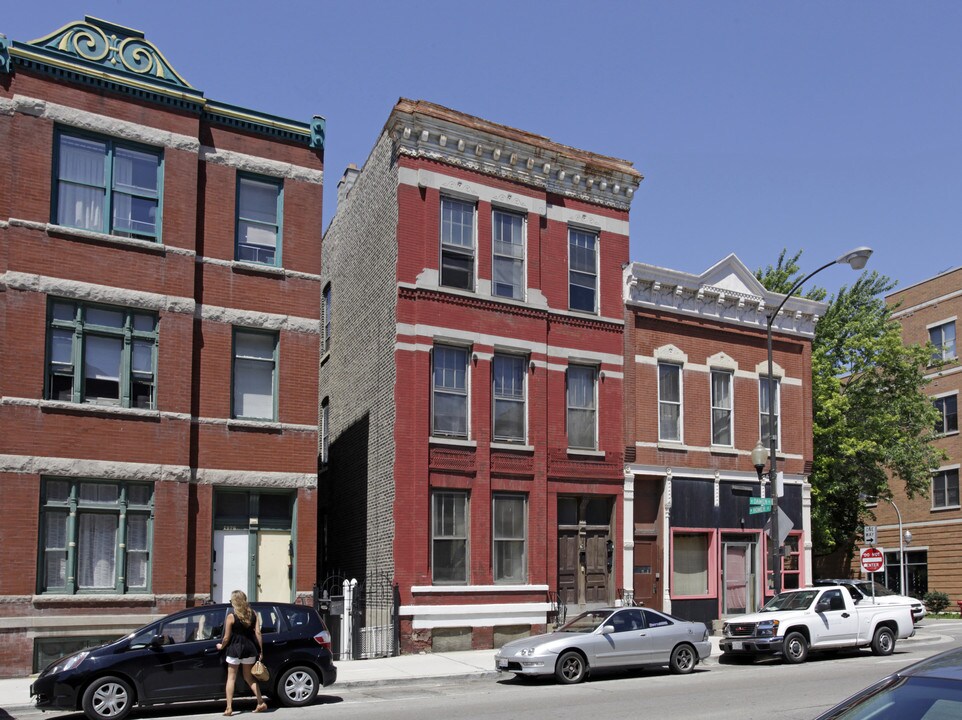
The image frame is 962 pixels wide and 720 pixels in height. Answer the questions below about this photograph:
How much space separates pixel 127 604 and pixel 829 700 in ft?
43.8

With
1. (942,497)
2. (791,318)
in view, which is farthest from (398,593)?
(942,497)

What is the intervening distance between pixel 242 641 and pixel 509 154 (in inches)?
626

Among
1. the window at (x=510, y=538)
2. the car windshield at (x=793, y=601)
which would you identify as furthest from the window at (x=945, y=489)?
the window at (x=510, y=538)

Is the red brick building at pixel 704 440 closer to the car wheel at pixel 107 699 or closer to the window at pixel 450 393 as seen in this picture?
the window at pixel 450 393

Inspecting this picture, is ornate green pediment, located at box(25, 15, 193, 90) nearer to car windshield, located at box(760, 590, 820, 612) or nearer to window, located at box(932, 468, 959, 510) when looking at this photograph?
car windshield, located at box(760, 590, 820, 612)

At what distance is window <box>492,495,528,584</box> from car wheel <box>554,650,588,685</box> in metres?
7.06

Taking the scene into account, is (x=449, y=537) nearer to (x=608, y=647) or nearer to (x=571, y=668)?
(x=608, y=647)

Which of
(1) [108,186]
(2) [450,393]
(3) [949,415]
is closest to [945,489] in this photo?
(3) [949,415]

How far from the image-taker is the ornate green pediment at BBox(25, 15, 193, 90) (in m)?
21.6

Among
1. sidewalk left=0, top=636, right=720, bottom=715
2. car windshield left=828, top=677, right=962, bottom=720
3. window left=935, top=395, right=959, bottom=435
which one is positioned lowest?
sidewalk left=0, top=636, right=720, bottom=715

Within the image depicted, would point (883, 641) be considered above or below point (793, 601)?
below

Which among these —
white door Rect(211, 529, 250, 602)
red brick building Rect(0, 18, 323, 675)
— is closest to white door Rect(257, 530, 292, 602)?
red brick building Rect(0, 18, 323, 675)

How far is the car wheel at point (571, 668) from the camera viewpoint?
18328mm

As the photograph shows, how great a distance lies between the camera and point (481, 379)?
85.1 ft
